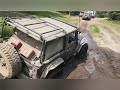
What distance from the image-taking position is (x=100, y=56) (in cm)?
172

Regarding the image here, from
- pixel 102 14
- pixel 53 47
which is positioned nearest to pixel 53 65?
pixel 53 47

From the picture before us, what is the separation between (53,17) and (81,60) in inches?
11.3

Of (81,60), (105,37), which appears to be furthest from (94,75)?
(105,37)

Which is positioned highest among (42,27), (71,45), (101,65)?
(42,27)

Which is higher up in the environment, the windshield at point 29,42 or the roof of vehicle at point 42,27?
the roof of vehicle at point 42,27

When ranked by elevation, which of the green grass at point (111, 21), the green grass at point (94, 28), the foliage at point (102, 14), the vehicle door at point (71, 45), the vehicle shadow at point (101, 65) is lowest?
the vehicle shadow at point (101, 65)

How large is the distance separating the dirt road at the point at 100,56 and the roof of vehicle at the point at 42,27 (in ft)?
0.34

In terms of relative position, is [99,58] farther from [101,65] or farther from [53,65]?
[53,65]

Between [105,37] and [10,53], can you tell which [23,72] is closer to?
[10,53]

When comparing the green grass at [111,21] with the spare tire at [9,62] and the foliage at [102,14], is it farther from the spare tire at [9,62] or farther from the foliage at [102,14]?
the spare tire at [9,62]

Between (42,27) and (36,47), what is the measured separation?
4.4 inches

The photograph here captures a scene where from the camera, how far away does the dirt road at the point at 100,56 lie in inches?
67.0

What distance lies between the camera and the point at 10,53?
167cm

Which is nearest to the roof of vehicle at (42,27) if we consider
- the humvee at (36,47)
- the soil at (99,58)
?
the humvee at (36,47)
